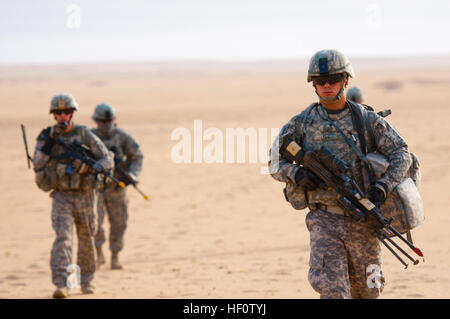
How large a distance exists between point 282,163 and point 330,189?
1.25 feet

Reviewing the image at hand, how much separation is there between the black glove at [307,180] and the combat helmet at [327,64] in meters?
0.70

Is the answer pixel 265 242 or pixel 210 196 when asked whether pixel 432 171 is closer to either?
pixel 210 196

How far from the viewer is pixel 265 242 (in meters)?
10.6

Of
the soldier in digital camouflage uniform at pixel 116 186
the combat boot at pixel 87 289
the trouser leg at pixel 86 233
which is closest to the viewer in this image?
the trouser leg at pixel 86 233

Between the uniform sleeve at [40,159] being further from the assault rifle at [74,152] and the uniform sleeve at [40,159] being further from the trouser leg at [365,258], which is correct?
the trouser leg at [365,258]

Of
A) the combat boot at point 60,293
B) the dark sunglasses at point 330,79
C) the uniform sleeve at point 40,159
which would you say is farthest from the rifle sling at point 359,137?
the combat boot at point 60,293

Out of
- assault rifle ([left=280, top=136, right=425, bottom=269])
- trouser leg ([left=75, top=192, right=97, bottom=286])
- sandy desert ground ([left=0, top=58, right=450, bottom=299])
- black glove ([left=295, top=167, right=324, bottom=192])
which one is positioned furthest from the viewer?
sandy desert ground ([left=0, top=58, right=450, bottom=299])

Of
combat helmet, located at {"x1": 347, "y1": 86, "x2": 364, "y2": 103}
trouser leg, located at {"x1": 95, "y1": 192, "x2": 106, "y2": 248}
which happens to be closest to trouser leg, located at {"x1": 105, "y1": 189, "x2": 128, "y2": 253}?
trouser leg, located at {"x1": 95, "y1": 192, "x2": 106, "y2": 248}

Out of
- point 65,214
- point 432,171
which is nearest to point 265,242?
point 65,214

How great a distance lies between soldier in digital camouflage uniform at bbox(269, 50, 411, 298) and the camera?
4.79m

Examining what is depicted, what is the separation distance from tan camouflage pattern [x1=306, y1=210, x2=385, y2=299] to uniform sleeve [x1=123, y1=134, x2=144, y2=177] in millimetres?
4814

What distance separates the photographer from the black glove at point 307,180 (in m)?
4.79

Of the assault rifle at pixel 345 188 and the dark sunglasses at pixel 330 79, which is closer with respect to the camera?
the assault rifle at pixel 345 188

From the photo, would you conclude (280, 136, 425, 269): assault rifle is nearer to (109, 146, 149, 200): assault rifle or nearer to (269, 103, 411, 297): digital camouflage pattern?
(269, 103, 411, 297): digital camouflage pattern
